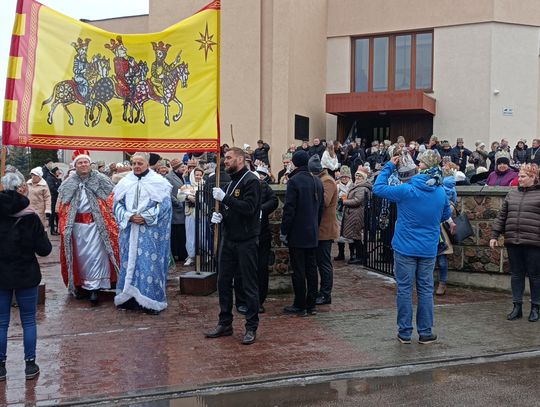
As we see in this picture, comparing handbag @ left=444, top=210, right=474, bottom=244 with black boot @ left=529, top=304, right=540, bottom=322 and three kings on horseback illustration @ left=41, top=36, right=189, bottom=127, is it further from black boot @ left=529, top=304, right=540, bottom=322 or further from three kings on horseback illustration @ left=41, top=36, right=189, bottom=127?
three kings on horseback illustration @ left=41, top=36, right=189, bottom=127

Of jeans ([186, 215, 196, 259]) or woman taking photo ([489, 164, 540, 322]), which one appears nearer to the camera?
woman taking photo ([489, 164, 540, 322])

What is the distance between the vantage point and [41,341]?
7066mm

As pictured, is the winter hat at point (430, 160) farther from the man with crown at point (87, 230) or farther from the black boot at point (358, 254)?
the black boot at point (358, 254)

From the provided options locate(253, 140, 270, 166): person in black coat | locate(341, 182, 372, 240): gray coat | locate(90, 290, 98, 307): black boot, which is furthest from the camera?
locate(253, 140, 270, 166): person in black coat

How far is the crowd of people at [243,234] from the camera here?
19.5 feet

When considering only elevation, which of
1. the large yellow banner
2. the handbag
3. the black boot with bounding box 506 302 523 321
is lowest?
the black boot with bounding box 506 302 523 321

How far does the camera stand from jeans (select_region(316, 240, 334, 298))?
8.63 meters

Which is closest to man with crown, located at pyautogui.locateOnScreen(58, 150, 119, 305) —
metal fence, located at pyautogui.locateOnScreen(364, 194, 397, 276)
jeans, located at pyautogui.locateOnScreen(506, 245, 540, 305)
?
metal fence, located at pyautogui.locateOnScreen(364, 194, 397, 276)

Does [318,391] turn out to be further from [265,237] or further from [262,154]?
[262,154]

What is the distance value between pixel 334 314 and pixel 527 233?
261cm

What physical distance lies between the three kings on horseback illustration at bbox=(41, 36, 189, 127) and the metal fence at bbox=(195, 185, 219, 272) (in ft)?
4.58

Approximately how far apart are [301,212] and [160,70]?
2.75 metres

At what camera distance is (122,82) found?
27.9 ft

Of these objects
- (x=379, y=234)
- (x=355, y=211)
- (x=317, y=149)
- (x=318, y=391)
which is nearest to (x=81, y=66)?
(x=318, y=391)
